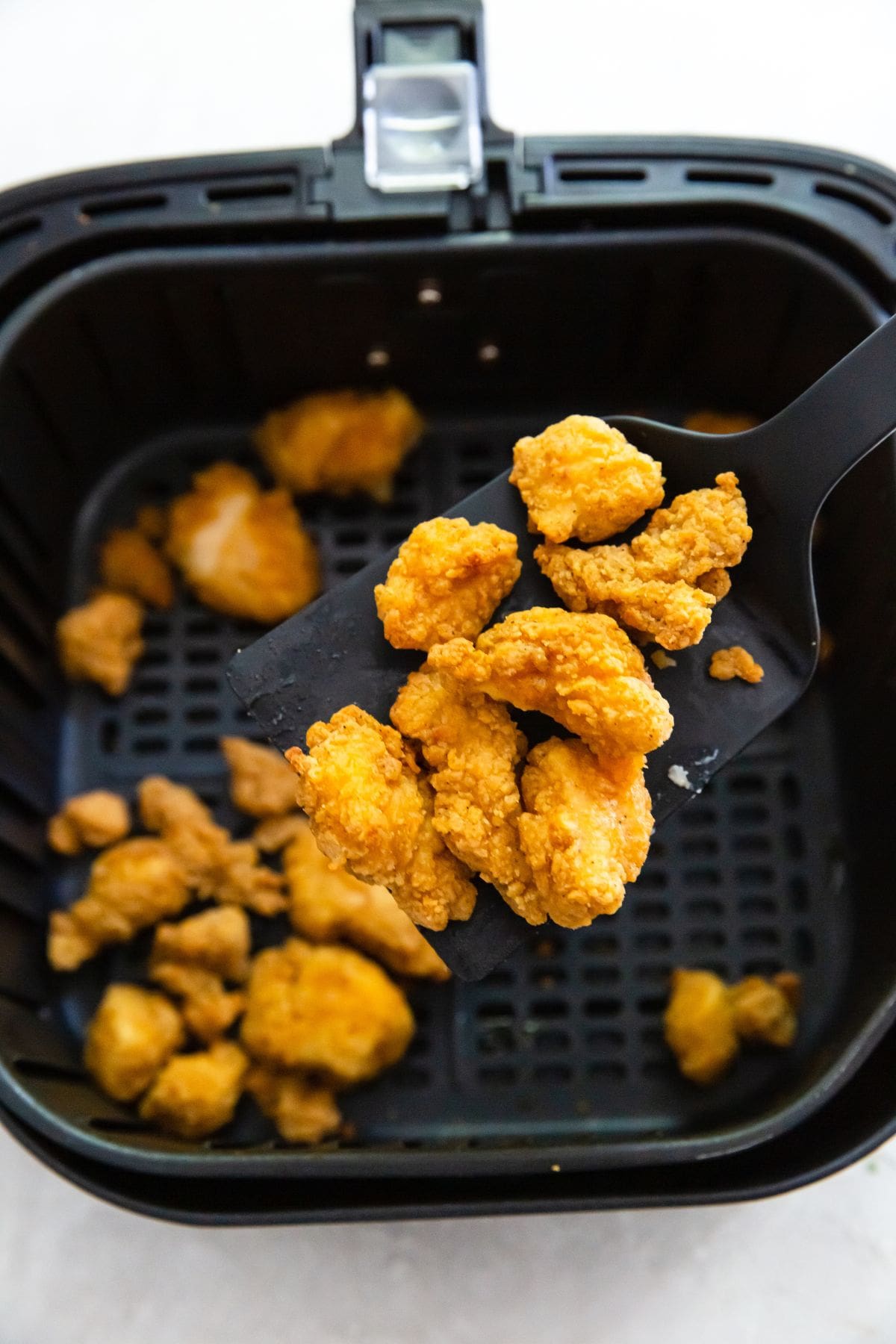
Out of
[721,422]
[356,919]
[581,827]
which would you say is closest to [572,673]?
[581,827]

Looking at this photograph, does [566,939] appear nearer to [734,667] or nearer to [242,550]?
[734,667]

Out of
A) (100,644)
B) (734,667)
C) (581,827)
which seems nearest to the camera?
(581,827)

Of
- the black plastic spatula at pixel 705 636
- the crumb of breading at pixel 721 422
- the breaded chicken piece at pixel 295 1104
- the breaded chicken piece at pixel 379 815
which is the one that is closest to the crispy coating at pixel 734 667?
the black plastic spatula at pixel 705 636

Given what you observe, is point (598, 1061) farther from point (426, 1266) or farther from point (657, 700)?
point (657, 700)

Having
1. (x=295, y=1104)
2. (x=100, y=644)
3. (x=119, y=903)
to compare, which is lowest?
(x=295, y=1104)

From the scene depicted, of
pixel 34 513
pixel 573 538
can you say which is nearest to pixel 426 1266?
pixel 573 538

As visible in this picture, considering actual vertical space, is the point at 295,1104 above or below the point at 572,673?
below
